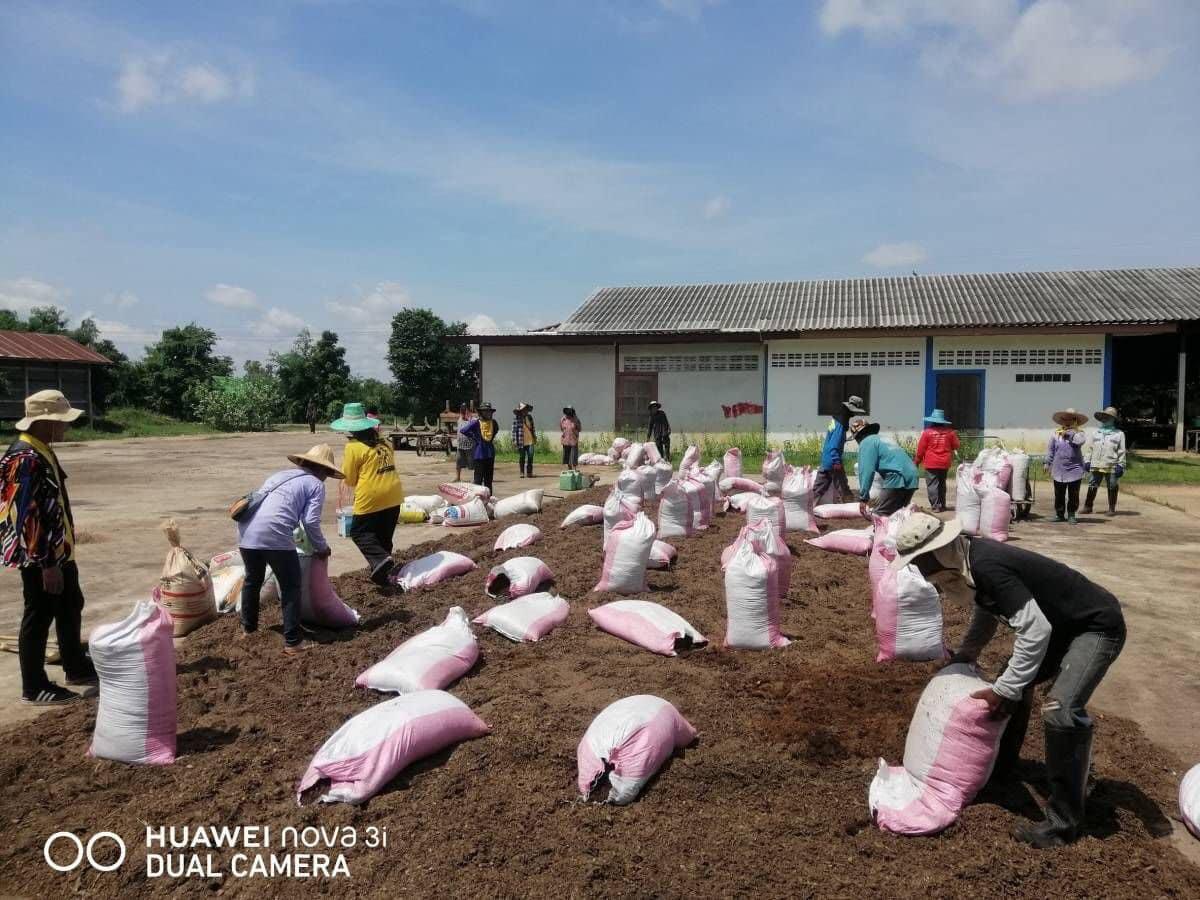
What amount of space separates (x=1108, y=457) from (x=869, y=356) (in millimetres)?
8755

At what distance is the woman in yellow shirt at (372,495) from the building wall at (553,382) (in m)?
13.8

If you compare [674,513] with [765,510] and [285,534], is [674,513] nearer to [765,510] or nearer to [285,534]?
[765,510]

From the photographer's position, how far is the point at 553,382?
20.3m

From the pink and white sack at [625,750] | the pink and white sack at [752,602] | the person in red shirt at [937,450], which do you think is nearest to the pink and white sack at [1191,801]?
the pink and white sack at [625,750]

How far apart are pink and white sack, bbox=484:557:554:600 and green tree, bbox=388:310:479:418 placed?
96.4 ft

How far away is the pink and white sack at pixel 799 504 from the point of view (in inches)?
305

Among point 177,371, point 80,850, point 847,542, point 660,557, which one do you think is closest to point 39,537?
point 80,850

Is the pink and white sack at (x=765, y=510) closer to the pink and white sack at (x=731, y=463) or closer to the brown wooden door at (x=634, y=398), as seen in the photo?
the pink and white sack at (x=731, y=463)

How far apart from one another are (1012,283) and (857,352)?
21.5ft

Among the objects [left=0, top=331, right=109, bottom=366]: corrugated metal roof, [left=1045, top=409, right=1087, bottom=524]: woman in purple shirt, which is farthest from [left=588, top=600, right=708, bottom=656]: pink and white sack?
[left=0, top=331, right=109, bottom=366]: corrugated metal roof

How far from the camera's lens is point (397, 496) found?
20.3ft

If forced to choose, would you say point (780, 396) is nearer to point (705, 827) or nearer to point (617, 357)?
point (617, 357)

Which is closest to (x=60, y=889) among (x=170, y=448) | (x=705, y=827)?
(x=705, y=827)

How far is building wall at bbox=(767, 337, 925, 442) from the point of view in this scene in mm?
18062
